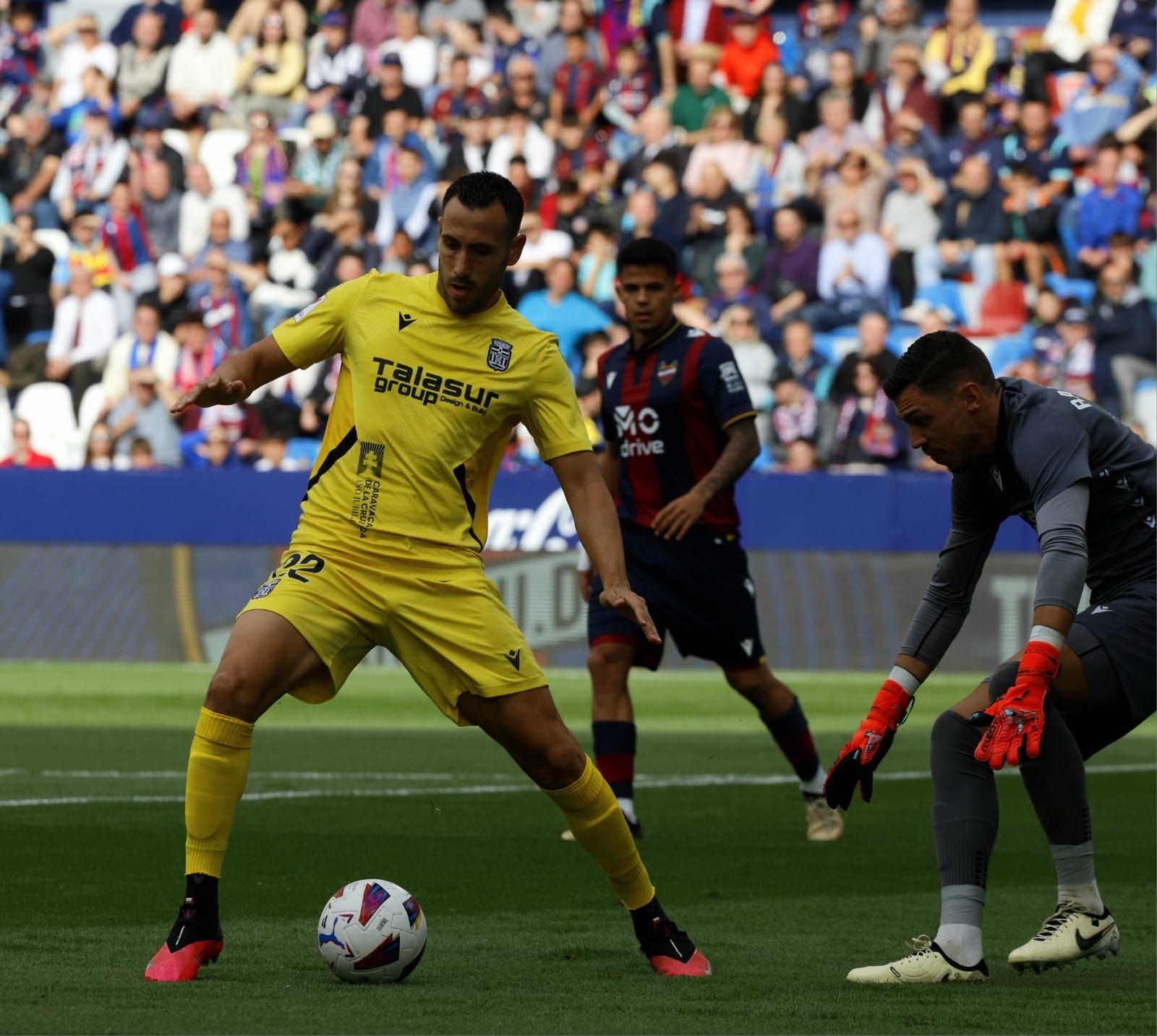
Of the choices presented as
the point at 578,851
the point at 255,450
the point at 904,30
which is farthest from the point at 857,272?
the point at 578,851

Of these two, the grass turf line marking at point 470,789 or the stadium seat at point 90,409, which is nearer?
the grass turf line marking at point 470,789

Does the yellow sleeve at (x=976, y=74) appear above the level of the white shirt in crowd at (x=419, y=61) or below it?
above

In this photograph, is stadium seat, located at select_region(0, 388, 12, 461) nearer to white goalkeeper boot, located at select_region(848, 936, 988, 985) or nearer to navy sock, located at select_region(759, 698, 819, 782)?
navy sock, located at select_region(759, 698, 819, 782)

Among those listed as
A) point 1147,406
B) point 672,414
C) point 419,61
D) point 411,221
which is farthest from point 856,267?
point 672,414

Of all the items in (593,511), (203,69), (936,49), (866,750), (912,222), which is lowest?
(203,69)

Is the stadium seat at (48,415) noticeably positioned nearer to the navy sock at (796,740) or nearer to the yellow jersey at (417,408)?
the navy sock at (796,740)

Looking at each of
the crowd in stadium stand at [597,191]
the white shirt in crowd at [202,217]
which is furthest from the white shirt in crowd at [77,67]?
the white shirt in crowd at [202,217]

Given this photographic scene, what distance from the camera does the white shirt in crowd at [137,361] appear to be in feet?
74.4

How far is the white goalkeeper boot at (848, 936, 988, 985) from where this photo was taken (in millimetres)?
5883

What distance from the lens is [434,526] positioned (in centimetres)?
620

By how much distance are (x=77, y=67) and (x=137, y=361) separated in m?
7.51

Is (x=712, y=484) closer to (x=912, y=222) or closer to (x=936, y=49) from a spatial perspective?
(x=912, y=222)

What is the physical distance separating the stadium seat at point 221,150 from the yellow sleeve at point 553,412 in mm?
21269

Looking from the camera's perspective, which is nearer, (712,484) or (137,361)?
(712,484)
